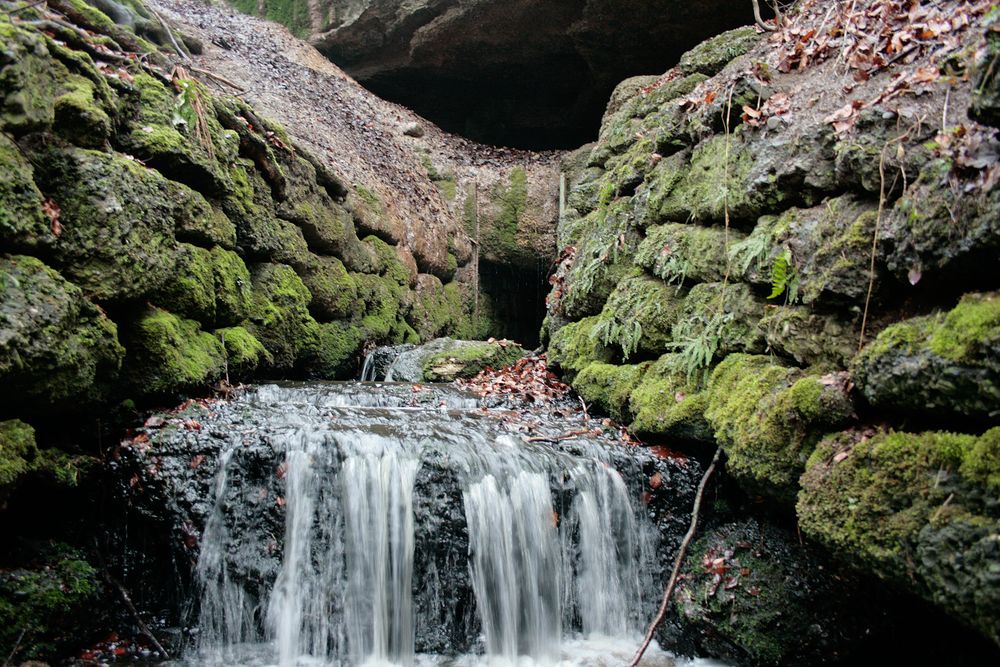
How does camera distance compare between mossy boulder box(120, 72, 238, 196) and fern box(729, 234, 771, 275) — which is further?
mossy boulder box(120, 72, 238, 196)

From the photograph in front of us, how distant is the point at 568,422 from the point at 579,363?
1.17m

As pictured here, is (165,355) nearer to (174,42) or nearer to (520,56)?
(174,42)

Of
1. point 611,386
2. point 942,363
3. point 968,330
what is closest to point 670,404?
point 611,386

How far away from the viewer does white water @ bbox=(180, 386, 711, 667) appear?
4.80 m

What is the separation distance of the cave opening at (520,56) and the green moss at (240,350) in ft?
33.8

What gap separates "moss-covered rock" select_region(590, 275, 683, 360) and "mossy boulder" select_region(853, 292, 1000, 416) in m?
2.78

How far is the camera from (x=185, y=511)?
4.91 meters

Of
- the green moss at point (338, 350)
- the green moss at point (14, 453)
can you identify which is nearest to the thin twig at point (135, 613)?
the green moss at point (14, 453)

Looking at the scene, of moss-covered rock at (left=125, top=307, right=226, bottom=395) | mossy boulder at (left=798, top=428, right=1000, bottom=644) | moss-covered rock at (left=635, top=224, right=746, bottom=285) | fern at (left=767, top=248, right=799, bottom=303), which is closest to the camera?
mossy boulder at (left=798, top=428, right=1000, bottom=644)

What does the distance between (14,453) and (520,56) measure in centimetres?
1454

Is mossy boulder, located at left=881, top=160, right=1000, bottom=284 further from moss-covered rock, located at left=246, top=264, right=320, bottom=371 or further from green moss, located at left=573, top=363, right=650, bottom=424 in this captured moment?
moss-covered rock, located at left=246, top=264, right=320, bottom=371

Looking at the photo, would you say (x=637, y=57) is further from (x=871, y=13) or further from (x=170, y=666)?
(x=170, y=666)

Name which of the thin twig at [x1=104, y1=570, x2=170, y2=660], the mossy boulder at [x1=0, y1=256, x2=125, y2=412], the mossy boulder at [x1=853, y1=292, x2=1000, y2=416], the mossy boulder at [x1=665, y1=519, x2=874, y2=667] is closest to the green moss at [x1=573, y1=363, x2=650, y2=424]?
the mossy boulder at [x1=665, y1=519, x2=874, y2=667]

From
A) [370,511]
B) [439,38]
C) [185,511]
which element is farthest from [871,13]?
[439,38]
